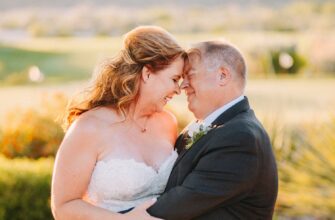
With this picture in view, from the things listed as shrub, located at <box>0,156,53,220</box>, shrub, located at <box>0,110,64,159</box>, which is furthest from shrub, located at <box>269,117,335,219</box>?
shrub, located at <box>0,110,64,159</box>

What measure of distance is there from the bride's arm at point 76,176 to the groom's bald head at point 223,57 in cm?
64

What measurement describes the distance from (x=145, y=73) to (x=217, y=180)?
661 millimetres

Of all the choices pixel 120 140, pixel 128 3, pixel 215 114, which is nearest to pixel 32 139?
pixel 120 140

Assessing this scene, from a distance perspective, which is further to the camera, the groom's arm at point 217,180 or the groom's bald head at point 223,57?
the groom's bald head at point 223,57

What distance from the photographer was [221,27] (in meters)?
45.1

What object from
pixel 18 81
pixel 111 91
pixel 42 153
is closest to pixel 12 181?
pixel 42 153

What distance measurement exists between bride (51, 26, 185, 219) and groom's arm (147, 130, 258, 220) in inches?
7.1

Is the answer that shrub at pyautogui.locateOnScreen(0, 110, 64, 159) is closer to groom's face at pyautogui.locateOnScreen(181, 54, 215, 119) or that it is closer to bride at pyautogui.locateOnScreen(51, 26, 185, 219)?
bride at pyautogui.locateOnScreen(51, 26, 185, 219)

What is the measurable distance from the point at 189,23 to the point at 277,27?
492 cm

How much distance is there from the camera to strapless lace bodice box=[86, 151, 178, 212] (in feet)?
12.8

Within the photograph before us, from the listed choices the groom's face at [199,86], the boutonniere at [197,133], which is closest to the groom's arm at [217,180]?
the boutonniere at [197,133]

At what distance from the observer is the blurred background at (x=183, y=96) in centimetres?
769

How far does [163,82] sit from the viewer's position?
3916mm

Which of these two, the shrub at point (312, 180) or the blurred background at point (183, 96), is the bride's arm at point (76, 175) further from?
the shrub at point (312, 180)
